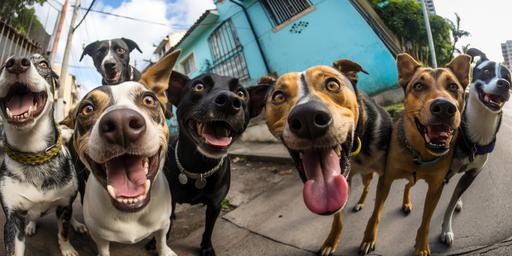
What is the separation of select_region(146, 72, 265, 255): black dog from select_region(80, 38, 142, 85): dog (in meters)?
1.03

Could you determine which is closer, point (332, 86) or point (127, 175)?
point (127, 175)

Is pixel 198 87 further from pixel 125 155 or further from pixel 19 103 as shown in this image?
pixel 19 103

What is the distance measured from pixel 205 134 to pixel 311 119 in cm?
110

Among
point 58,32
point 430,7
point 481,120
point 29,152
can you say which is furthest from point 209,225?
point 58,32

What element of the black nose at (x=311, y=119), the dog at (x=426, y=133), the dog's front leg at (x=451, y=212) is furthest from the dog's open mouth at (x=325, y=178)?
the dog's front leg at (x=451, y=212)

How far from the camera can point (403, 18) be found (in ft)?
29.0

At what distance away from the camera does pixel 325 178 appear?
1982 mm

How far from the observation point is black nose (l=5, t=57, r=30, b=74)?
207cm

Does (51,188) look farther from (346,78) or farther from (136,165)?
(346,78)

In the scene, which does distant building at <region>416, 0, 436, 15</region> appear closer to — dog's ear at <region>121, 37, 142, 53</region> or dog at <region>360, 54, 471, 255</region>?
dog at <region>360, 54, 471, 255</region>

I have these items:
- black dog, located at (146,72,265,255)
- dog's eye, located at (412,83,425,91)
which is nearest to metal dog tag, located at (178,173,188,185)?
black dog, located at (146,72,265,255)

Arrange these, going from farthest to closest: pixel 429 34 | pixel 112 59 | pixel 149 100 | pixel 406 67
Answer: pixel 429 34 < pixel 112 59 < pixel 406 67 < pixel 149 100

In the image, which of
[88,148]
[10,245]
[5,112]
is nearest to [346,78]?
[88,148]

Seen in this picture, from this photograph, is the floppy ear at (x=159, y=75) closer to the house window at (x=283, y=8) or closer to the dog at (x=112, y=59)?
the dog at (x=112, y=59)
